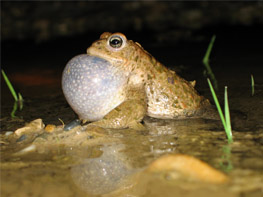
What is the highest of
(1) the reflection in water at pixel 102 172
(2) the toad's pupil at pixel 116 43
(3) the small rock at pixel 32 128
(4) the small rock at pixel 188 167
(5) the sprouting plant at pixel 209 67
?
(2) the toad's pupil at pixel 116 43

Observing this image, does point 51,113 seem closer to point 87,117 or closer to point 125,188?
point 87,117

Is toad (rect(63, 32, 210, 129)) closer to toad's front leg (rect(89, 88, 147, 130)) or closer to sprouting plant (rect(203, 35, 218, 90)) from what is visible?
toad's front leg (rect(89, 88, 147, 130))

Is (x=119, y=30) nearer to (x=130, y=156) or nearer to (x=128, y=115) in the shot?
(x=128, y=115)

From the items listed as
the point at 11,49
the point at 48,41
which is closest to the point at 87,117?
the point at 11,49

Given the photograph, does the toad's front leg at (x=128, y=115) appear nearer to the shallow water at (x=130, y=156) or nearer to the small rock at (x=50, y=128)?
the shallow water at (x=130, y=156)

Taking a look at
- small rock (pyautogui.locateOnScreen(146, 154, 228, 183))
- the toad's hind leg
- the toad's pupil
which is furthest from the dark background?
small rock (pyautogui.locateOnScreen(146, 154, 228, 183))

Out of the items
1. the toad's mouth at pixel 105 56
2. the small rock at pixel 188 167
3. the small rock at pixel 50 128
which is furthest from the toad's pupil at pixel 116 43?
the small rock at pixel 188 167

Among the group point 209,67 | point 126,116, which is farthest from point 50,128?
point 209,67

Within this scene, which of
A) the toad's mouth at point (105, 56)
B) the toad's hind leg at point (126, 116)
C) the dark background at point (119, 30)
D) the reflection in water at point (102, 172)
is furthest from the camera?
the dark background at point (119, 30)
